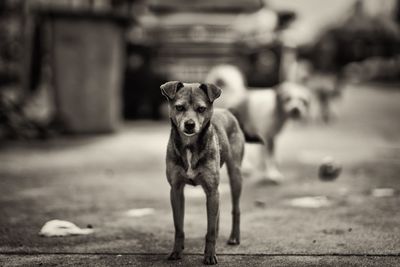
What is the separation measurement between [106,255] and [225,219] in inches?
49.7

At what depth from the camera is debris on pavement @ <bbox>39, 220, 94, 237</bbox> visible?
392 cm

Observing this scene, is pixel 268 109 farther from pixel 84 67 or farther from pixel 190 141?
pixel 84 67

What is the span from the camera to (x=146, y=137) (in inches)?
369

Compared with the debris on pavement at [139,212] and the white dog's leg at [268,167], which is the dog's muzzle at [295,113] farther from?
the debris on pavement at [139,212]

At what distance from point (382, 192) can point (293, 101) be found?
130 centimetres

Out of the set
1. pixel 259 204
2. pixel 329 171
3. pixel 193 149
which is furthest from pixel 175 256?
pixel 329 171

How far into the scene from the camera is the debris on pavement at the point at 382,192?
17.4 ft

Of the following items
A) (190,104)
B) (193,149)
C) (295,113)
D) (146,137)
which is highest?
(190,104)

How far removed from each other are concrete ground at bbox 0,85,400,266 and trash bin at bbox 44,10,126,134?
0.65 m

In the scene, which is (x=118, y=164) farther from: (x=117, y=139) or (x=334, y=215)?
(x=334, y=215)

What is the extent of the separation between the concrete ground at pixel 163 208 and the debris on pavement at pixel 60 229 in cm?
6

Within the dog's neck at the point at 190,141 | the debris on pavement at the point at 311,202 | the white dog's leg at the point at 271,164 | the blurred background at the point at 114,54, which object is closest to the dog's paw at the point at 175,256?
the dog's neck at the point at 190,141

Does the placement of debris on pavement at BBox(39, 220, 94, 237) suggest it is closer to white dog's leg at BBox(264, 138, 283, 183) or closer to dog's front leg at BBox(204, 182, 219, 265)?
dog's front leg at BBox(204, 182, 219, 265)

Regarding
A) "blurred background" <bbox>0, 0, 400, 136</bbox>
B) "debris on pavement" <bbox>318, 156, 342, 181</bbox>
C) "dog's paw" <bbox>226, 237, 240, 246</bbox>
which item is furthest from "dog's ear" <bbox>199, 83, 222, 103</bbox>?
"blurred background" <bbox>0, 0, 400, 136</bbox>
